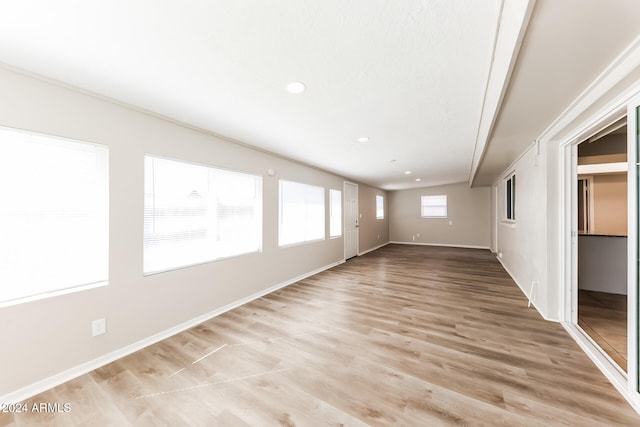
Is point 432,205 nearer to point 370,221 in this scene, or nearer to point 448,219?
point 448,219

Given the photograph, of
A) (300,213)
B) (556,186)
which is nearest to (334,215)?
(300,213)

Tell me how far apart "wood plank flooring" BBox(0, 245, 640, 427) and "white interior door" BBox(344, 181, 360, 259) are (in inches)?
128

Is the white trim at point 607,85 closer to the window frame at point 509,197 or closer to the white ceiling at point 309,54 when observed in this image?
the white ceiling at point 309,54

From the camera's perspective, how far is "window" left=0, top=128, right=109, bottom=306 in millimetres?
1600

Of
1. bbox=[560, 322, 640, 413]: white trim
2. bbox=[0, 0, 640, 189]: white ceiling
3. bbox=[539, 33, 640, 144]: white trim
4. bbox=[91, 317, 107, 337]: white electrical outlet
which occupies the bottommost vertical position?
bbox=[560, 322, 640, 413]: white trim

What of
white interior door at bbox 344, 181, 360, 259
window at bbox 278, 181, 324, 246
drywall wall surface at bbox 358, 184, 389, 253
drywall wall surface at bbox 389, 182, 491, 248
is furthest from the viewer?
drywall wall surface at bbox 389, 182, 491, 248

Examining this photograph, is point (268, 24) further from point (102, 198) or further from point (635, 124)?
point (635, 124)

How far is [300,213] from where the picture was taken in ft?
14.8

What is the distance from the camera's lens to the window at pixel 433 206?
835 centimetres

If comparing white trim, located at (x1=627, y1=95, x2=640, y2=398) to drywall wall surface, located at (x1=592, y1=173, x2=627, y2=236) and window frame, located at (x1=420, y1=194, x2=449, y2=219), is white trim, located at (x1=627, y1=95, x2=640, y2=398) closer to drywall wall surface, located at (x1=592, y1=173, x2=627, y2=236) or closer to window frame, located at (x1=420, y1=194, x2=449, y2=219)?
drywall wall surface, located at (x1=592, y1=173, x2=627, y2=236)

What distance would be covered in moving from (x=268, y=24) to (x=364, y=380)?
241 cm

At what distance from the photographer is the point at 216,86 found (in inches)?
72.8

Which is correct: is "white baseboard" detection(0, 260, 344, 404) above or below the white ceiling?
below

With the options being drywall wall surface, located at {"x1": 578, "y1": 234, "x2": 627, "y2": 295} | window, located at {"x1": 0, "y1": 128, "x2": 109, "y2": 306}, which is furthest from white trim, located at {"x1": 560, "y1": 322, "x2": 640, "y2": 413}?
window, located at {"x1": 0, "y1": 128, "x2": 109, "y2": 306}
